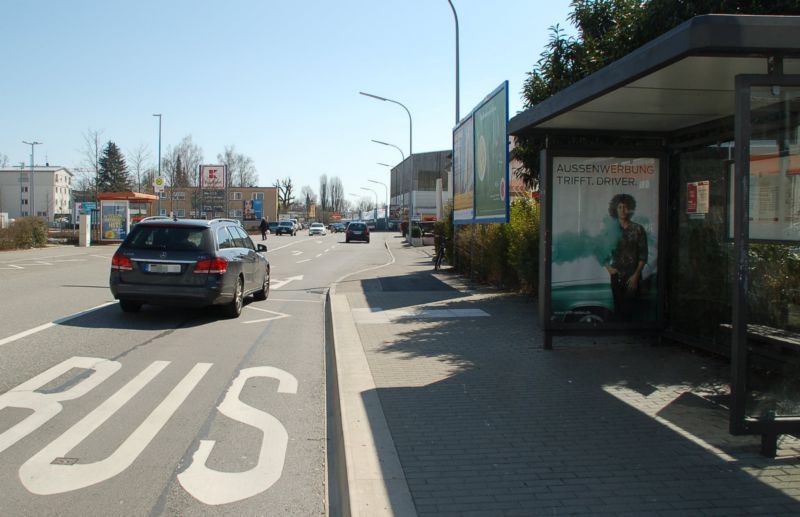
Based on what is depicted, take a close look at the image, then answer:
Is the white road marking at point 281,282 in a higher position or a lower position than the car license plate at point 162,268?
lower

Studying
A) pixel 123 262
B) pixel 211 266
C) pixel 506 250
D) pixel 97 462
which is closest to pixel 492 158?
pixel 506 250

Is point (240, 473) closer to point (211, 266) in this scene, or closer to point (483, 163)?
point (211, 266)

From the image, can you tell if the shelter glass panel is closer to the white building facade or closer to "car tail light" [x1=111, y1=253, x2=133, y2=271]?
"car tail light" [x1=111, y1=253, x2=133, y2=271]

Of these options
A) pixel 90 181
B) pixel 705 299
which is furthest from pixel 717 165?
pixel 90 181

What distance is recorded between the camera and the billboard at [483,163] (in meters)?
14.1

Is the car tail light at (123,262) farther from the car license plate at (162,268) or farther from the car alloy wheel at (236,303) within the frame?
the car alloy wheel at (236,303)

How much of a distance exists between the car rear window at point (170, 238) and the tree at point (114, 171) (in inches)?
3291

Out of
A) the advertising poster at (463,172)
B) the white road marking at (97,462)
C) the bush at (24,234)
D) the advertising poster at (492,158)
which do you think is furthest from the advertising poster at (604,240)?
the bush at (24,234)

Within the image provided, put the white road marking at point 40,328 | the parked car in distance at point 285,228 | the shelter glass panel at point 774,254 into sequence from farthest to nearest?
the parked car in distance at point 285,228, the white road marking at point 40,328, the shelter glass panel at point 774,254

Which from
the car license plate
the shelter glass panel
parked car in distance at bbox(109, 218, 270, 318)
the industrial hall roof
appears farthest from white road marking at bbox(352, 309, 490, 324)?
the shelter glass panel

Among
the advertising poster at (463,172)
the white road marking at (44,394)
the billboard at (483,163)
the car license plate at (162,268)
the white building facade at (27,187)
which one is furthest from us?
the white building facade at (27,187)

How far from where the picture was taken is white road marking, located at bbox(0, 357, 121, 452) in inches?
225

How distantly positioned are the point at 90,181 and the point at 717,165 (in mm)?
70858

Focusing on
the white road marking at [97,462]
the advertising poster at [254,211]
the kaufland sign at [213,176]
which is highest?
the kaufland sign at [213,176]
